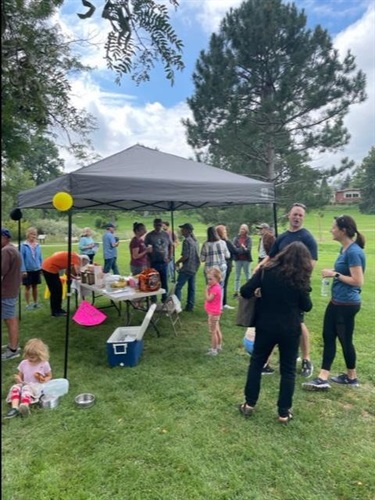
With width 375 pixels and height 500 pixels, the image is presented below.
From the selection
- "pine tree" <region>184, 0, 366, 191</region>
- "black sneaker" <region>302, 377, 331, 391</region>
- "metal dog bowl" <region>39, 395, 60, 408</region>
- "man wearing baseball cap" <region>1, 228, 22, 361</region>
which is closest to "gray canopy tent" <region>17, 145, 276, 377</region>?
→ "metal dog bowl" <region>39, 395, 60, 408</region>

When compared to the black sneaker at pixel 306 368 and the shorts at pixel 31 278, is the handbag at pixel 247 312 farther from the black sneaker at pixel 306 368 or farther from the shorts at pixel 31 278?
the shorts at pixel 31 278

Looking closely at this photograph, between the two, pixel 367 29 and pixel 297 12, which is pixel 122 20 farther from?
pixel 297 12

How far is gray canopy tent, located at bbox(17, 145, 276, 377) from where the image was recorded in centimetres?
338

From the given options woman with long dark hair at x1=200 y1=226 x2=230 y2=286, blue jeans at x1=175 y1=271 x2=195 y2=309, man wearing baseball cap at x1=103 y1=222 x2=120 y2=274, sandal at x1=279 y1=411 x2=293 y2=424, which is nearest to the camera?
sandal at x1=279 y1=411 x2=293 y2=424

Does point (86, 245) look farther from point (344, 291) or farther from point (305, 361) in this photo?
point (344, 291)

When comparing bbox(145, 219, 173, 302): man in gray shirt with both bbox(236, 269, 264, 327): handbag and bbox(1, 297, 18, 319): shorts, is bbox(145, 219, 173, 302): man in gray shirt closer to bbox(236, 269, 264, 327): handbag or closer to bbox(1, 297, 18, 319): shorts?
bbox(1, 297, 18, 319): shorts

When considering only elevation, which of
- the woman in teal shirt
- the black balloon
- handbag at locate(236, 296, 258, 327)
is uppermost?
the black balloon

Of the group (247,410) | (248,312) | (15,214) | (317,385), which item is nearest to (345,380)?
(317,385)

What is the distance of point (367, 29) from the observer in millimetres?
1986

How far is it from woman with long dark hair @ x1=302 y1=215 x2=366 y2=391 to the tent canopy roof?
5.02 feet

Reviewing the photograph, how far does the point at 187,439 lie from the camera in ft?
8.44

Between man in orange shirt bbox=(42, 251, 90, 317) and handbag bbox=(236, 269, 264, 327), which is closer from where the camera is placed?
handbag bbox=(236, 269, 264, 327)

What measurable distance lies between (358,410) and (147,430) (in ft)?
5.94

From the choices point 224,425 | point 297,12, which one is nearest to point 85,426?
point 224,425
